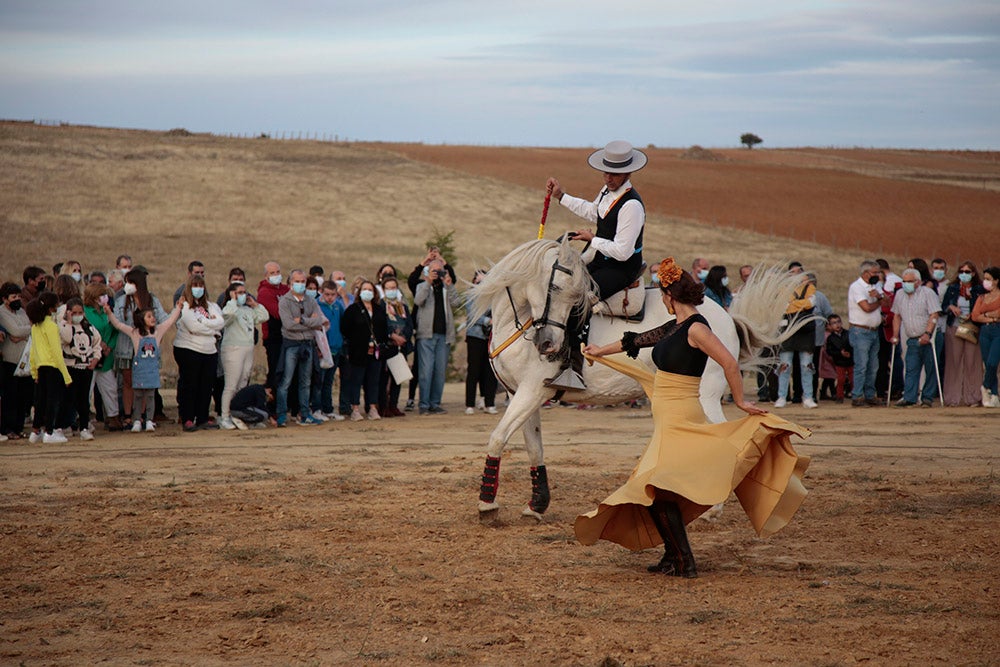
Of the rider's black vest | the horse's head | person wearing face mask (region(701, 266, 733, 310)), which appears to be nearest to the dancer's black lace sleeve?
the horse's head

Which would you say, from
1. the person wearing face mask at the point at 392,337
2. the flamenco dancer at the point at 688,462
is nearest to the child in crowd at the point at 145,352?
the person wearing face mask at the point at 392,337

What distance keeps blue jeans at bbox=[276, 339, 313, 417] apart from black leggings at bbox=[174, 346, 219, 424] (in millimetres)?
1026

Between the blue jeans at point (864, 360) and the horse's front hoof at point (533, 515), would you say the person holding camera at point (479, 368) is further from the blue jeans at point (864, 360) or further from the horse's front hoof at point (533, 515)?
the horse's front hoof at point (533, 515)

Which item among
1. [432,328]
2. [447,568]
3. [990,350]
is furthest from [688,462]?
[990,350]

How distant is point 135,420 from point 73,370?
1358 millimetres

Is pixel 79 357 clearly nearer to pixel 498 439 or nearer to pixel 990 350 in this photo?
pixel 498 439

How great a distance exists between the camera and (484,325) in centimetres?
1809

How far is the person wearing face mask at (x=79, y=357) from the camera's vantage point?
14414 mm

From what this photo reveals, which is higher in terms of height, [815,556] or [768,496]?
[768,496]

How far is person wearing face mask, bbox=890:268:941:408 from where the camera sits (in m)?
18.2

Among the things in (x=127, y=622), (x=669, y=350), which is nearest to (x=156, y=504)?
(x=127, y=622)

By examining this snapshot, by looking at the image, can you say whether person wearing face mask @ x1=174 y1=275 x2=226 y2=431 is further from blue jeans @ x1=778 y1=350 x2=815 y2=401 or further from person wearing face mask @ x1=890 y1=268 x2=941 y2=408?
person wearing face mask @ x1=890 y1=268 x2=941 y2=408

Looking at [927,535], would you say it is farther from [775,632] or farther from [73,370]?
[73,370]

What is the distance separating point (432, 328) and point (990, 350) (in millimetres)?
9206
